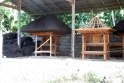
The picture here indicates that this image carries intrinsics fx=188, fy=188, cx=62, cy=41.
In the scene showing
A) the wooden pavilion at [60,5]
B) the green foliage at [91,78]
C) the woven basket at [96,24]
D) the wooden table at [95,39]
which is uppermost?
the wooden pavilion at [60,5]

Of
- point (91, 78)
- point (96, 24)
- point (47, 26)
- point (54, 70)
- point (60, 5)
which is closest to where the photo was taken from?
point (91, 78)

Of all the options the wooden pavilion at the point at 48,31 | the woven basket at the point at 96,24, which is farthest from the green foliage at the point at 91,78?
the wooden pavilion at the point at 48,31

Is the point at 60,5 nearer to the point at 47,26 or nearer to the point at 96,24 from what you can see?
the point at 47,26

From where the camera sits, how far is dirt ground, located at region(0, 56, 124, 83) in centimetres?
650

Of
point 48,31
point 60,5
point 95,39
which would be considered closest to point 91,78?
point 95,39

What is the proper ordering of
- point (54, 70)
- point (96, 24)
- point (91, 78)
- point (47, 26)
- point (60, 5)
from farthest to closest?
point (60, 5) < point (47, 26) < point (96, 24) < point (54, 70) < point (91, 78)

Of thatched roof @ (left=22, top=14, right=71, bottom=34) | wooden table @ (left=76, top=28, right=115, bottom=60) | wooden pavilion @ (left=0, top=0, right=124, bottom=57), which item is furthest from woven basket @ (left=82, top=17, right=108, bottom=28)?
wooden pavilion @ (left=0, top=0, right=124, bottom=57)

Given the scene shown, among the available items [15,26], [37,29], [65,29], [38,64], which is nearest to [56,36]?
[65,29]

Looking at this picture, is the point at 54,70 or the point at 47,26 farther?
the point at 47,26

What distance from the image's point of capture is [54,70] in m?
7.41

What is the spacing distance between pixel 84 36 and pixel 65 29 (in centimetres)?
259

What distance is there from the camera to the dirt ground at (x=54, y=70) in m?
6.50

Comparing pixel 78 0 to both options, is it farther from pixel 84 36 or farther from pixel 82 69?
pixel 82 69

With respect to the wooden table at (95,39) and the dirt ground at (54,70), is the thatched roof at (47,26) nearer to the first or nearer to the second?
the wooden table at (95,39)
